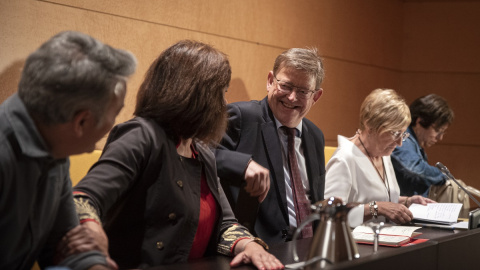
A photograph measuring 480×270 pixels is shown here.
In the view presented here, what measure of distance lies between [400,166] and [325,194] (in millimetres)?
1281

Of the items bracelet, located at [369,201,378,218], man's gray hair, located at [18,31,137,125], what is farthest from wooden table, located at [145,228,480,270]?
man's gray hair, located at [18,31,137,125]

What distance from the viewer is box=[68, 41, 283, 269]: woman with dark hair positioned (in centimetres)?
175

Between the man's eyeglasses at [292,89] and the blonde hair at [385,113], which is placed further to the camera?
the blonde hair at [385,113]


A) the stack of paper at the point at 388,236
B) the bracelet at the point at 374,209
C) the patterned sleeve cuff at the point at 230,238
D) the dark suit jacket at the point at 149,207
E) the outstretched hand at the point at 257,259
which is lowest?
the bracelet at the point at 374,209

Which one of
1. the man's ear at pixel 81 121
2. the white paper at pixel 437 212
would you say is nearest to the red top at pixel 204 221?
the man's ear at pixel 81 121

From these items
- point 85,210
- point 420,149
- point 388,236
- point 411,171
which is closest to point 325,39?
point 420,149

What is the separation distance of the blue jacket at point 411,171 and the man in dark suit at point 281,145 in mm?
1380

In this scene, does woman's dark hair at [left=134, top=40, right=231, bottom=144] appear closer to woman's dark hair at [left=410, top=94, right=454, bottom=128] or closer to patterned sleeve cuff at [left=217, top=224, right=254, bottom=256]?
patterned sleeve cuff at [left=217, top=224, right=254, bottom=256]

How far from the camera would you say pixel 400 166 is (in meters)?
4.12

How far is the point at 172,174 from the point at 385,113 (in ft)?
6.01

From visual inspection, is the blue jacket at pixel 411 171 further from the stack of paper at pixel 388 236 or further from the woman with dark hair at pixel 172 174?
the woman with dark hair at pixel 172 174

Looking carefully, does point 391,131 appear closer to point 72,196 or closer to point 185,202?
point 185,202

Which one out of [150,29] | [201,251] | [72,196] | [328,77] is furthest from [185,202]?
[328,77]

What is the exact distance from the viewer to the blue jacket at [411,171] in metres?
4.10
